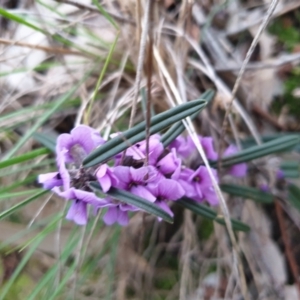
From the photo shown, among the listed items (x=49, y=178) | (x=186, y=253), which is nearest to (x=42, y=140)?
(x=49, y=178)

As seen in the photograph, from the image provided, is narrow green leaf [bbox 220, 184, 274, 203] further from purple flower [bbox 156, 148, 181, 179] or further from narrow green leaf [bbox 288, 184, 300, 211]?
purple flower [bbox 156, 148, 181, 179]

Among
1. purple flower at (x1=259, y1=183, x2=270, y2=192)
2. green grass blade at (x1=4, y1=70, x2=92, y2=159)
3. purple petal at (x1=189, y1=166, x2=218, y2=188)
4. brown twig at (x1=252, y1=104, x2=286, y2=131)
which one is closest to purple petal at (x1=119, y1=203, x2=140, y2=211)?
purple petal at (x1=189, y1=166, x2=218, y2=188)

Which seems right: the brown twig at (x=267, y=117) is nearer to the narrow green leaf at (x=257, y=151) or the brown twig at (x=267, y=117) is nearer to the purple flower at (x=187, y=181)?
→ the narrow green leaf at (x=257, y=151)

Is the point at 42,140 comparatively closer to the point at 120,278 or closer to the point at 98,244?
the point at 98,244

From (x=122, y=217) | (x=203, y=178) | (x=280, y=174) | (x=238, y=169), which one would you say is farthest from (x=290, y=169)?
(x=122, y=217)

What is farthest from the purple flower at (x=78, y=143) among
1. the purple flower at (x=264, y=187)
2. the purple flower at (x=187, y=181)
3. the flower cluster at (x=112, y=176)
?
the purple flower at (x=264, y=187)
